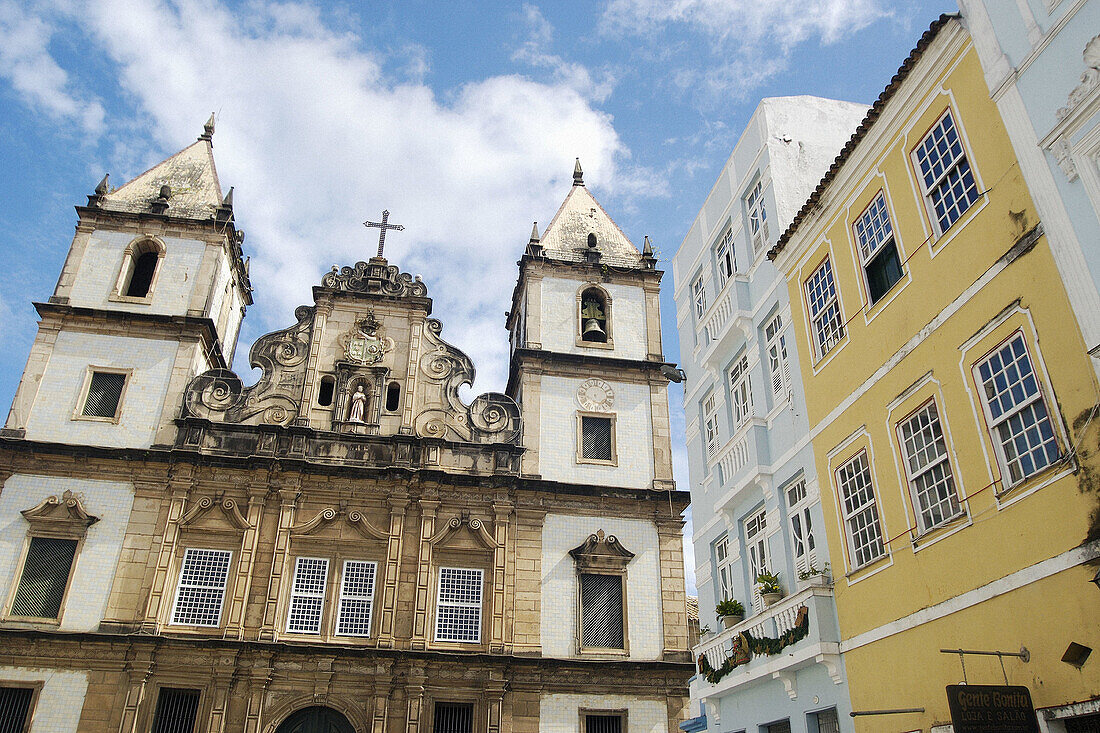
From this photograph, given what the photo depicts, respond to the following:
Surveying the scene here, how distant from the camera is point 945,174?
11.2m

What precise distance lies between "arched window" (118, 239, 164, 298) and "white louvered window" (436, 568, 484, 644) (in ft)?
41.3

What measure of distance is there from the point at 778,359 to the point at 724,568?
4.55 meters

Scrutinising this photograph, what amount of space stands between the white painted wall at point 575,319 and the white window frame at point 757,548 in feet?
34.8

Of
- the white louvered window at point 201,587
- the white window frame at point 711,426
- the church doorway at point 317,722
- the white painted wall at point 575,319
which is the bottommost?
the church doorway at point 317,722

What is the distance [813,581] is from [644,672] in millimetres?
9441

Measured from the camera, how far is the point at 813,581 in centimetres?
1295

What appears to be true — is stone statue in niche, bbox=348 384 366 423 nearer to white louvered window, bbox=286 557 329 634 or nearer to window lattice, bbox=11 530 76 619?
white louvered window, bbox=286 557 329 634

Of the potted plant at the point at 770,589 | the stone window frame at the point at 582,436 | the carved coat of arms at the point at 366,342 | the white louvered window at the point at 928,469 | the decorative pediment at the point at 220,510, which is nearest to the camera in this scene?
the white louvered window at the point at 928,469

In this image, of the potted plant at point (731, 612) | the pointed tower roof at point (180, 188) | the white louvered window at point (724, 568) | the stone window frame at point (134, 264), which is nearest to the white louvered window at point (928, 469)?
the potted plant at point (731, 612)

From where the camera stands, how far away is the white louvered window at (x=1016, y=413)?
8.93 metres

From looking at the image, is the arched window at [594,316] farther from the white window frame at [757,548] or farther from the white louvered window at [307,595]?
the white window frame at [757,548]

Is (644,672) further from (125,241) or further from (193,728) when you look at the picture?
(125,241)

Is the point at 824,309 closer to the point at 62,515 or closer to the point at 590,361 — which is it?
the point at 590,361

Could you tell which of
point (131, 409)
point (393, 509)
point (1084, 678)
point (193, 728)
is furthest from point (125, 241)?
point (1084, 678)
